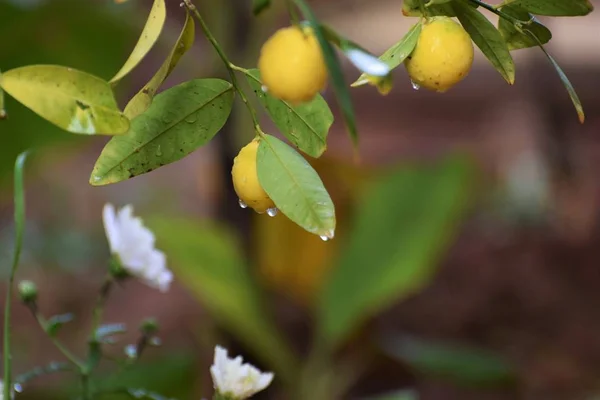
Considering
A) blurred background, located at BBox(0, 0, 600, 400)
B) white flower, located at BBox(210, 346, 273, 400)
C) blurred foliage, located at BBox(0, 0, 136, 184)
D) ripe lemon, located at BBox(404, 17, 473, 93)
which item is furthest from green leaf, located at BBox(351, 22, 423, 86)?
blurred foliage, located at BBox(0, 0, 136, 184)

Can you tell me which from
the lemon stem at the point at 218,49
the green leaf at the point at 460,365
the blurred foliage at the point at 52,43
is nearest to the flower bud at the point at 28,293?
the lemon stem at the point at 218,49

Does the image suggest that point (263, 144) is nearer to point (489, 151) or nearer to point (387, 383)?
point (387, 383)

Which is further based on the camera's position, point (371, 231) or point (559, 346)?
point (559, 346)

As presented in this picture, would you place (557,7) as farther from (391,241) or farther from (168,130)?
(391,241)

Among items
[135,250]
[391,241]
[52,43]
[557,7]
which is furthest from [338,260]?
[557,7]

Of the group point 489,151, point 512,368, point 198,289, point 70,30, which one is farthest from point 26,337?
point 489,151

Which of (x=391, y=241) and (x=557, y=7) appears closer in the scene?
(x=557, y=7)
